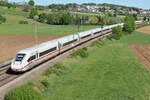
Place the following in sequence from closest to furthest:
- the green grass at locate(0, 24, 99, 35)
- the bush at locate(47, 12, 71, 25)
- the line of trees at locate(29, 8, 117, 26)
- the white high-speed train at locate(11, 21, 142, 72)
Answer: the white high-speed train at locate(11, 21, 142, 72), the green grass at locate(0, 24, 99, 35), the bush at locate(47, 12, 71, 25), the line of trees at locate(29, 8, 117, 26)

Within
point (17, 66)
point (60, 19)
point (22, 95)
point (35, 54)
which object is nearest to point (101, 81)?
point (35, 54)

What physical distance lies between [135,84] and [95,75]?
5874mm

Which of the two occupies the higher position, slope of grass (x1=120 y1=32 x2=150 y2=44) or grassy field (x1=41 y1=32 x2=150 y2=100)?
slope of grass (x1=120 y1=32 x2=150 y2=44)

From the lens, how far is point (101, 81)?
26422 mm

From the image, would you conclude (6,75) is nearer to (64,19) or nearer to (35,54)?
(35,54)

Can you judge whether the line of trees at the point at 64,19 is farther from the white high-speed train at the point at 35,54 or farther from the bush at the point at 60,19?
the white high-speed train at the point at 35,54

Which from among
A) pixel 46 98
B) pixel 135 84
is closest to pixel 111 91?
pixel 135 84

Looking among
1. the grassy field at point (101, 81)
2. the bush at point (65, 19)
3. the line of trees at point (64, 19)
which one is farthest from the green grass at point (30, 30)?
the grassy field at point (101, 81)

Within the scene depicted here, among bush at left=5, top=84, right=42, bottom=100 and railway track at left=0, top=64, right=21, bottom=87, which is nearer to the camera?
bush at left=5, top=84, right=42, bottom=100

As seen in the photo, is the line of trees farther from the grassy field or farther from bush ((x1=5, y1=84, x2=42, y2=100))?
bush ((x1=5, y1=84, x2=42, y2=100))

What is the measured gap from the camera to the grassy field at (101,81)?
71.1 ft

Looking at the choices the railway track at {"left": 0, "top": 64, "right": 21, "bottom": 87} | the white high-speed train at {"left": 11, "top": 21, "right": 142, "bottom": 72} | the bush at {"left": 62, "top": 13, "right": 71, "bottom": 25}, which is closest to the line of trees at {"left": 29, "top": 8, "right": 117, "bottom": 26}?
the bush at {"left": 62, "top": 13, "right": 71, "bottom": 25}

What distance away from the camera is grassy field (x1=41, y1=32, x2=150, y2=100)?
21.7 meters

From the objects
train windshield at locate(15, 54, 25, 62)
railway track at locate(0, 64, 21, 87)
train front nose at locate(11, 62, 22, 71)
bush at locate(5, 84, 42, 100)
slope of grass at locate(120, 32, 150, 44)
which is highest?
train windshield at locate(15, 54, 25, 62)
